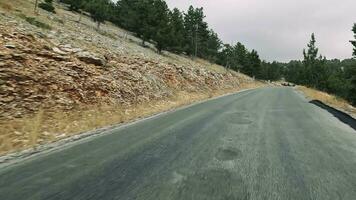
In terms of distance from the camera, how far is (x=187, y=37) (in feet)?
294

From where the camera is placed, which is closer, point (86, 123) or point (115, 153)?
point (115, 153)

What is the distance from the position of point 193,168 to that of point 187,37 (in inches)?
3334

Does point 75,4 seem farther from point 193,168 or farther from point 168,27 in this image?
point 193,168

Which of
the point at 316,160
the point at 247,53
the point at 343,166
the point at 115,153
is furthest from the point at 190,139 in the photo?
the point at 247,53

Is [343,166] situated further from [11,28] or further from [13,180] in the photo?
[11,28]

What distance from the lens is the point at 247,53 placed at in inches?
4904

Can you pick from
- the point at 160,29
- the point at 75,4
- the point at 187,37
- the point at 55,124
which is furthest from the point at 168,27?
the point at 55,124

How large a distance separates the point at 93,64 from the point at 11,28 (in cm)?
480

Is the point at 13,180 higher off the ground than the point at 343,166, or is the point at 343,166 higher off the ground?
the point at 343,166

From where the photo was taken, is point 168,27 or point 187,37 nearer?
point 168,27

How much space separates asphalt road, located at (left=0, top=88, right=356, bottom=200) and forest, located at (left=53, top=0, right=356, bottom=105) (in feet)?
144

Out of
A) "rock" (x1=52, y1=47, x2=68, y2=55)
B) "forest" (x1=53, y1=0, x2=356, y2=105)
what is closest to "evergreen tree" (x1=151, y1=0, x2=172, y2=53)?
"forest" (x1=53, y1=0, x2=356, y2=105)

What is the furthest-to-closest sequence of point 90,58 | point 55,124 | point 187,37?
point 187,37
point 90,58
point 55,124

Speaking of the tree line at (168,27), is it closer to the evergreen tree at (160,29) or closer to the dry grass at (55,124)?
the evergreen tree at (160,29)
